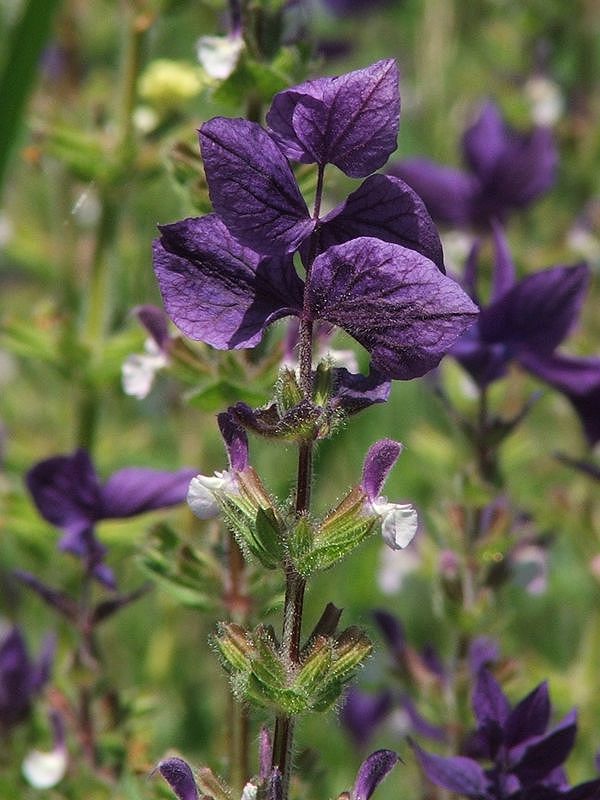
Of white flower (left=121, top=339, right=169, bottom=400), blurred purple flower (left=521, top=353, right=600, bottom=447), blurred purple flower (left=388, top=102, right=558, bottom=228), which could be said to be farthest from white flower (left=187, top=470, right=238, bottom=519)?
blurred purple flower (left=388, top=102, right=558, bottom=228)

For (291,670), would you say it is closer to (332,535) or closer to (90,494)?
(332,535)

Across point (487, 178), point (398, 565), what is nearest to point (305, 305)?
point (398, 565)

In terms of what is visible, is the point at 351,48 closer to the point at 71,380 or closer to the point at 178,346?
the point at 71,380

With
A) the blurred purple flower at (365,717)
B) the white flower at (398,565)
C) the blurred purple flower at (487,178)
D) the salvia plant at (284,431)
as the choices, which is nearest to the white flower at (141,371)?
the salvia plant at (284,431)

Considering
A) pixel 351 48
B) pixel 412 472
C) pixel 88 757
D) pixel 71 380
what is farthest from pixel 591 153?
pixel 88 757

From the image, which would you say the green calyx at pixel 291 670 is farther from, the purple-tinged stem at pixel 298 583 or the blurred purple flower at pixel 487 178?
the blurred purple flower at pixel 487 178

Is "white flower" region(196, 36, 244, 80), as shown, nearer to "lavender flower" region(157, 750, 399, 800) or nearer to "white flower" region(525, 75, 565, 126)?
"lavender flower" region(157, 750, 399, 800)
